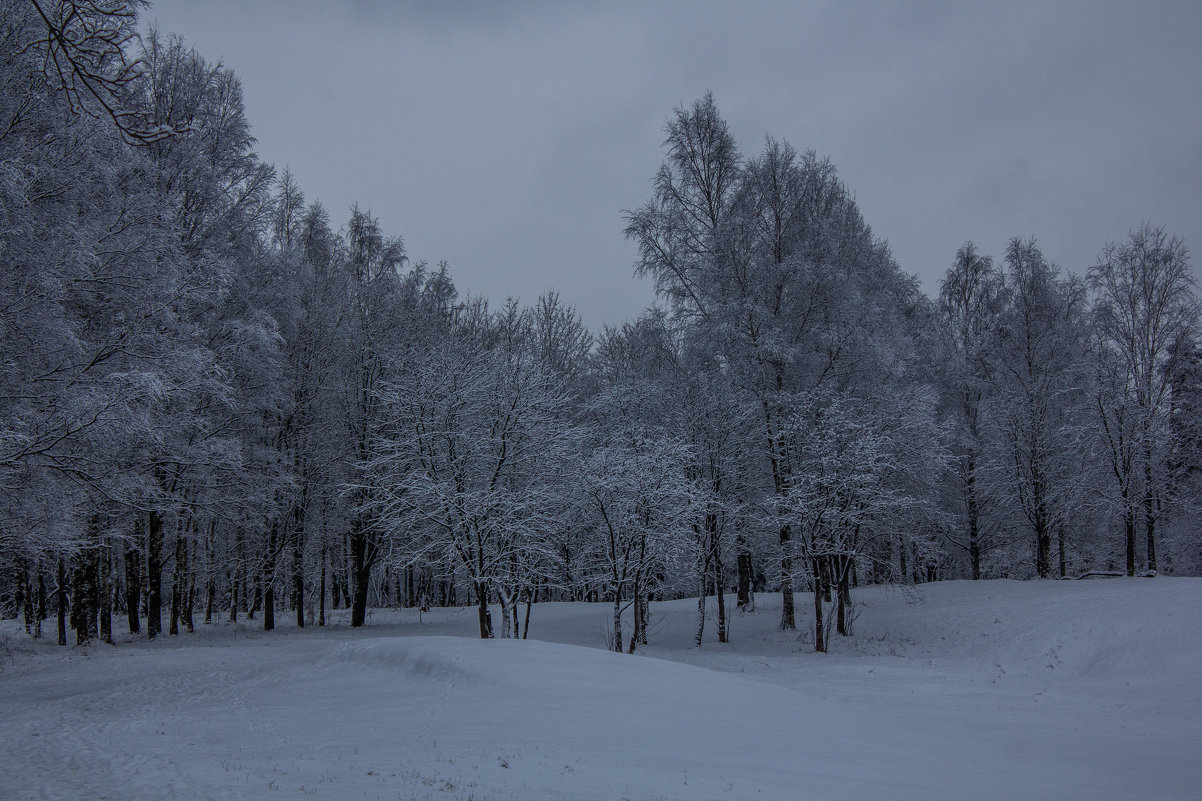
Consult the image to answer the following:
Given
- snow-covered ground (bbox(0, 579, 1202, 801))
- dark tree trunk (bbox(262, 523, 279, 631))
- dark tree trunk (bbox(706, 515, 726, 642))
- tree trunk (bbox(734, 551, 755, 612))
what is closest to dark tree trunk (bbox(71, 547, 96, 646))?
snow-covered ground (bbox(0, 579, 1202, 801))

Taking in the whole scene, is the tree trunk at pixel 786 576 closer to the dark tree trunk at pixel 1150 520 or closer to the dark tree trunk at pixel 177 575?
the dark tree trunk at pixel 1150 520

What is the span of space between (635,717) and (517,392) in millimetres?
10217

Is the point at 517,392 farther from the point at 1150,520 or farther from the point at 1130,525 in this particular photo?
the point at 1150,520

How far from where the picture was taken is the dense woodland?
36.4 ft

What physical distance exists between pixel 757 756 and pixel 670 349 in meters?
17.4

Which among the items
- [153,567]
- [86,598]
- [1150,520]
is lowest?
[86,598]

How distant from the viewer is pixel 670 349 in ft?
79.3

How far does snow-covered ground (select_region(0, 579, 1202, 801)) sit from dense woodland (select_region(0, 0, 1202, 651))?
319 cm

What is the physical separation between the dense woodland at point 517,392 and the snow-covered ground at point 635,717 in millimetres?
3191

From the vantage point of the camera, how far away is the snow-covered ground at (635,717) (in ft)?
23.3

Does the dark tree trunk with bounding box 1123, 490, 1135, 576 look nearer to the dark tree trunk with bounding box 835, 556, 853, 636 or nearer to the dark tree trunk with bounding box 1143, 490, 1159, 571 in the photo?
the dark tree trunk with bounding box 1143, 490, 1159, 571

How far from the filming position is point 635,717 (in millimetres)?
9227

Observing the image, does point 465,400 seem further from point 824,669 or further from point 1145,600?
point 1145,600

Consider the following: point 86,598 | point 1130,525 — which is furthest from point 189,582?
point 1130,525
